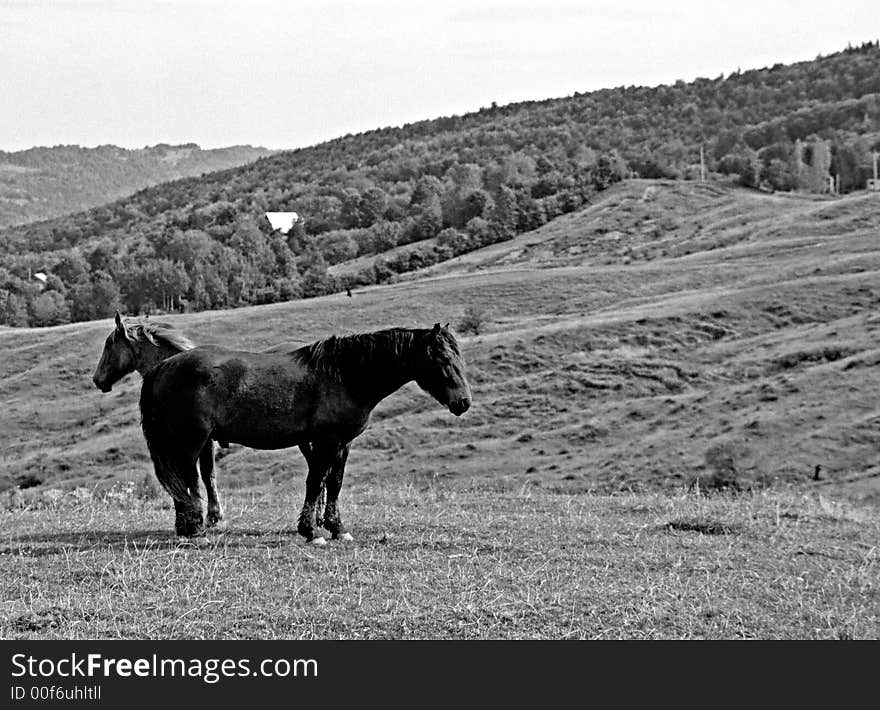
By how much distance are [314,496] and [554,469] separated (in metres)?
28.7

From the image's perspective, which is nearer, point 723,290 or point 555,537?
point 555,537

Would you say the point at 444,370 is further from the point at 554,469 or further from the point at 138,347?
the point at 554,469

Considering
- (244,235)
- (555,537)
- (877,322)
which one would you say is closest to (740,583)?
(555,537)

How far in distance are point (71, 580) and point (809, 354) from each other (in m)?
44.4

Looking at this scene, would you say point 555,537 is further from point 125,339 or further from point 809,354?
point 809,354

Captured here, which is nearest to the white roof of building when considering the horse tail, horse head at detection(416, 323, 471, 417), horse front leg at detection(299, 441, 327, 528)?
horse front leg at detection(299, 441, 327, 528)

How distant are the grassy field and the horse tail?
0.63 metres

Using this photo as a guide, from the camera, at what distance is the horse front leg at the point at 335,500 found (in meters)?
12.5

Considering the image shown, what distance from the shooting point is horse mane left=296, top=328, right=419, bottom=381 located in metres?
12.6

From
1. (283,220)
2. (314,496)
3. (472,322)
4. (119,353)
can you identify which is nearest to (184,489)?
(314,496)

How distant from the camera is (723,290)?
70.0 metres

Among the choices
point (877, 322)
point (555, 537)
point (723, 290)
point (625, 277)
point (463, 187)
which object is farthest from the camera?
point (463, 187)
